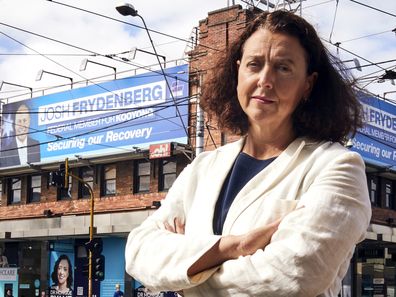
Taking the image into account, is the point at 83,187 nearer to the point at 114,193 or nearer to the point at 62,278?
the point at 114,193

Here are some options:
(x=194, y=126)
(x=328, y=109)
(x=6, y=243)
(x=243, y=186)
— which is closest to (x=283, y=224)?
(x=243, y=186)

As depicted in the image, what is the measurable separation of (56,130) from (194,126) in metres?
6.84

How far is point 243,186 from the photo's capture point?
7.14 feet

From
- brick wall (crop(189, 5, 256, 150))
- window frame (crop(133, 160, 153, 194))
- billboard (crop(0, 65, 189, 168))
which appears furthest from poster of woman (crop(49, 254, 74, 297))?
brick wall (crop(189, 5, 256, 150))

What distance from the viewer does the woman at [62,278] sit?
29.3 m

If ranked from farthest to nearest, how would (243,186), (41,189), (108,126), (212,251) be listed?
(41,189) < (108,126) < (243,186) < (212,251)

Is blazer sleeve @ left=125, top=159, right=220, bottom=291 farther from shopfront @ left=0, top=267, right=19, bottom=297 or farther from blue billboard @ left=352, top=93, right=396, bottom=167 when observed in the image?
shopfront @ left=0, top=267, right=19, bottom=297

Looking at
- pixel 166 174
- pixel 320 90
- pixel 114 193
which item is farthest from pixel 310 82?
pixel 114 193

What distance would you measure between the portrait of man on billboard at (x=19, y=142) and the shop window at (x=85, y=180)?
1864 millimetres

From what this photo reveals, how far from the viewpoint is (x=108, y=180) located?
28000mm

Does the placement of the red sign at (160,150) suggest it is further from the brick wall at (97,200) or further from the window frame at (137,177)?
the window frame at (137,177)

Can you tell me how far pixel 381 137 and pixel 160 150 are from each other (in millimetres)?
8070

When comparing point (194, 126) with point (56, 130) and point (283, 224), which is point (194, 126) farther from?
point (283, 224)

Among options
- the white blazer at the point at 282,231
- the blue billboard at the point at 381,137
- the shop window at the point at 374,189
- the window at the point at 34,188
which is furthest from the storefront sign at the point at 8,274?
the white blazer at the point at 282,231
